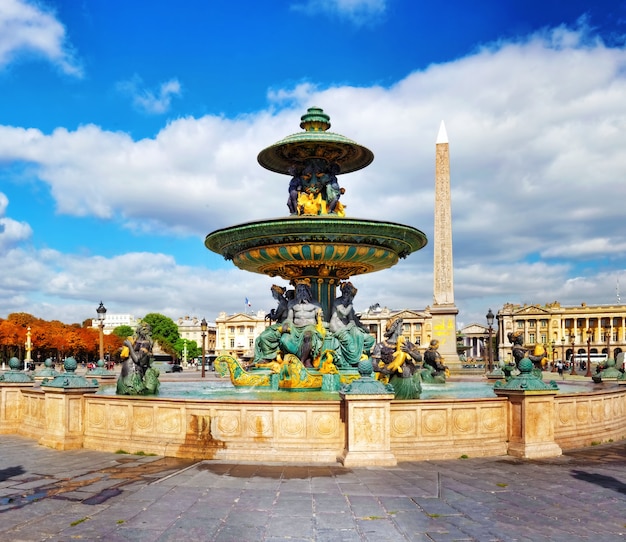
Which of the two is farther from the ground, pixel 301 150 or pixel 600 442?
pixel 301 150

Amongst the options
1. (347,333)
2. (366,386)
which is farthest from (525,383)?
(347,333)

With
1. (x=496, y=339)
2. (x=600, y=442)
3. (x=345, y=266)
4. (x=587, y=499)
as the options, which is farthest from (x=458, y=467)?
(x=496, y=339)

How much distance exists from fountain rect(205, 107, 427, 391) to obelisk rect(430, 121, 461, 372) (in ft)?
75.1

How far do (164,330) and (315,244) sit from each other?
3774 inches

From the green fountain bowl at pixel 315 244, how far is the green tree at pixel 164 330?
91.4 metres

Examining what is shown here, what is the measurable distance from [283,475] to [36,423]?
19.9 feet

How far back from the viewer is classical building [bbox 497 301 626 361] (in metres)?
135

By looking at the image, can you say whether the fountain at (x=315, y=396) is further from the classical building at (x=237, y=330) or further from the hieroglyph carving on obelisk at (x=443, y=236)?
the classical building at (x=237, y=330)

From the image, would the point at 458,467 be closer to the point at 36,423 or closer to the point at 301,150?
the point at 36,423

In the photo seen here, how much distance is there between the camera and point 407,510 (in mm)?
6980

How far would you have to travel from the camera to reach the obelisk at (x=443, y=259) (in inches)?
1597

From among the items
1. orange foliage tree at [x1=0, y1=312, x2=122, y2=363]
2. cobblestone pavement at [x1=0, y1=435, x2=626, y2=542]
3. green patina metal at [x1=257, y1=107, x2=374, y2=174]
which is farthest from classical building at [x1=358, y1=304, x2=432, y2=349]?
cobblestone pavement at [x1=0, y1=435, x2=626, y2=542]

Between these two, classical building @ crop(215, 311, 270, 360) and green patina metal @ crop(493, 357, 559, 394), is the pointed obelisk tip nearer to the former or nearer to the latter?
green patina metal @ crop(493, 357, 559, 394)

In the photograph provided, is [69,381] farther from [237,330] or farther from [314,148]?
[237,330]
